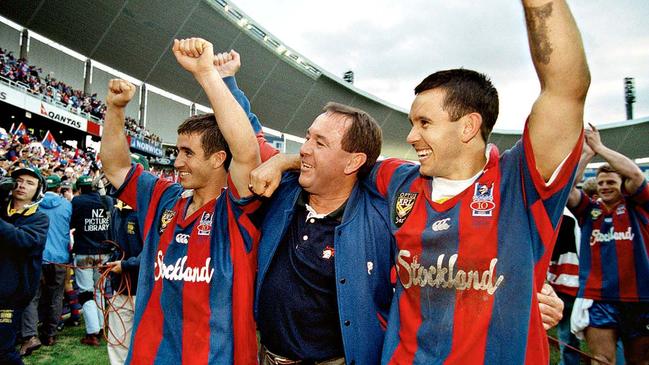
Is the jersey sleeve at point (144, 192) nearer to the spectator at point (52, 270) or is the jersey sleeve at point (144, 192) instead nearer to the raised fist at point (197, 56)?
the raised fist at point (197, 56)

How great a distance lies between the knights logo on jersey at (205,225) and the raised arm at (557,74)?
163 centimetres

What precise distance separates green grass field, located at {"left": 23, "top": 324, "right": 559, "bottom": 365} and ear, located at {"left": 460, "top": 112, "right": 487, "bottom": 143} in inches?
191

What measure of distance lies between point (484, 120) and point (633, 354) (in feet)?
11.1

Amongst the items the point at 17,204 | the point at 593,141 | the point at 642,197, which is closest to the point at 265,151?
the point at 593,141

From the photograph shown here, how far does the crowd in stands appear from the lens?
959 inches

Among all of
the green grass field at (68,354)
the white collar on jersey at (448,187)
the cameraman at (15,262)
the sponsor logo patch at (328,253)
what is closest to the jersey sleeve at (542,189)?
the white collar on jersey at (448,187)

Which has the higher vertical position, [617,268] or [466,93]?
[466,93]

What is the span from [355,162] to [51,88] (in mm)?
29861

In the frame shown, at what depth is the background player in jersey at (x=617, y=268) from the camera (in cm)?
397

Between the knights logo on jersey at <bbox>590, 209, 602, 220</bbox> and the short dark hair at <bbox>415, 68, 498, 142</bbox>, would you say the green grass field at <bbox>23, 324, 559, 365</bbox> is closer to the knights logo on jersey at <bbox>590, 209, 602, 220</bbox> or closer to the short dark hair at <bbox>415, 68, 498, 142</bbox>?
the knights logo on jersey at <bbox>590, 209, 602, 220</bbox>

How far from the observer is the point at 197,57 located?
7.09 feet

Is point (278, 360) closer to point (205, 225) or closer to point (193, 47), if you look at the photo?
point (205, 225)

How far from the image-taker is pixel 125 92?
106 inches

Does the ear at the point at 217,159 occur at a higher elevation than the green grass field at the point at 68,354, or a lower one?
higher
